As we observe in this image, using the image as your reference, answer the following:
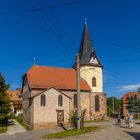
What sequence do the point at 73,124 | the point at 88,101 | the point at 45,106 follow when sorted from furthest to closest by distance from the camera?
the point at 88,101
the point at 45,106
the point at 73,124

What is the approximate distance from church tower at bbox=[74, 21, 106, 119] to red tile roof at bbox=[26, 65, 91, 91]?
155 cm

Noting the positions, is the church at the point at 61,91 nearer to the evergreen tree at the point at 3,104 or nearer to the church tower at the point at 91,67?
the church tower at the point at 91,67

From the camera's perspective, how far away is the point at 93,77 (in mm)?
52031

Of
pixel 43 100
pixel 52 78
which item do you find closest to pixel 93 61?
pixel 52 78

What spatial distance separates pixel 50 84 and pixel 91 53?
11.3 meters

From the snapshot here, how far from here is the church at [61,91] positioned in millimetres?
41312

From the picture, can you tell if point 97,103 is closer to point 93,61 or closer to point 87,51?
point 93,61

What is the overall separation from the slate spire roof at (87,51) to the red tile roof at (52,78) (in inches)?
127

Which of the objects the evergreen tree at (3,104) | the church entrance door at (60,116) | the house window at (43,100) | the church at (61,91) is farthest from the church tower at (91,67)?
the evergreen tree at (3,104)

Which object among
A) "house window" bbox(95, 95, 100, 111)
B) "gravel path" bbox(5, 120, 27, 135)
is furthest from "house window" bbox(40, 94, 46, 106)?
"house window" bbox(95, 95, 100, 111)

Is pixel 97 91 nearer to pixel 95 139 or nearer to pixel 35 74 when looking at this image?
pixel 35 74

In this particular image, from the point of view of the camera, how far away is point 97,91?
51.6 m

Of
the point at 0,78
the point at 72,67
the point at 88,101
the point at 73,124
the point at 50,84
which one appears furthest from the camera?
the point at 72,67

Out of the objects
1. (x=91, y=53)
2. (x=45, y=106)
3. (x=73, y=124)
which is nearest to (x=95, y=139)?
(x=73, y=124)
